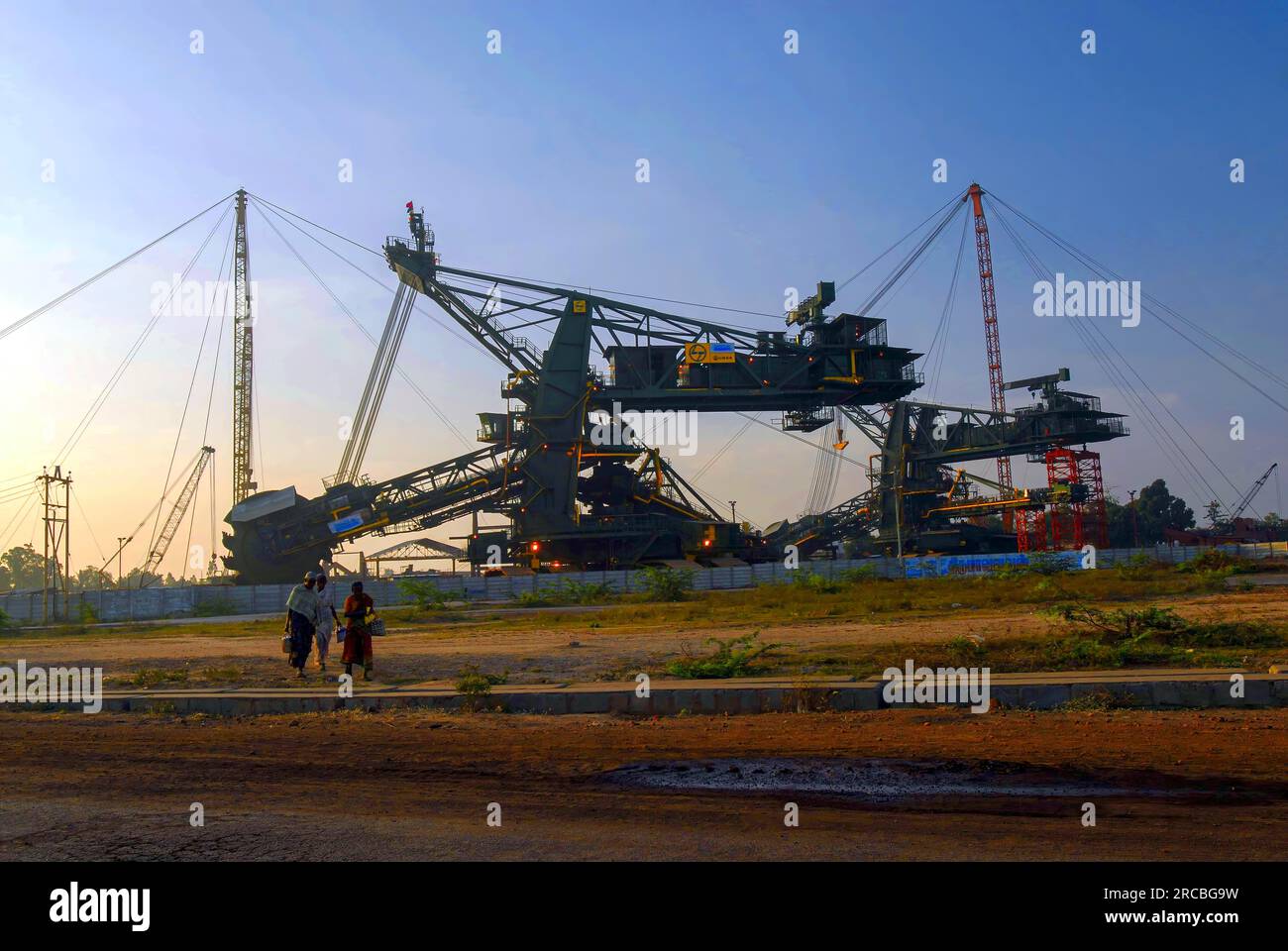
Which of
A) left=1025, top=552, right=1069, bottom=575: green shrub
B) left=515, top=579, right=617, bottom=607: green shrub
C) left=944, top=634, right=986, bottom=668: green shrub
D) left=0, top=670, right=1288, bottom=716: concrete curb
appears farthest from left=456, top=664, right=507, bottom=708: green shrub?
left=1025, top=552, right=1069, bottom=575: green shrub

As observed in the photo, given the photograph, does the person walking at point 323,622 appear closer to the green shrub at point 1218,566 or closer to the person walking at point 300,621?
the person walking at point 300,621

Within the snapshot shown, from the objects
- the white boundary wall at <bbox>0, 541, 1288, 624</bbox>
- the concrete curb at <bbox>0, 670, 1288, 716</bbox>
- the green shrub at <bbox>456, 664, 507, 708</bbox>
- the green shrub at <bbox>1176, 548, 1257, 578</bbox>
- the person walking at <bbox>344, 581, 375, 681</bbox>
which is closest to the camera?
the concrete curb at <bbox>0, 670, 1288, 716</bbox>

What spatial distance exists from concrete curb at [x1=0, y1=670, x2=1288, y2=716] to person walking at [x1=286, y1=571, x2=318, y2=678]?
5.08ft

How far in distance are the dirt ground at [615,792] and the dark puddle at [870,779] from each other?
3.1 inches

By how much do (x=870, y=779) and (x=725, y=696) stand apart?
446 centimetres

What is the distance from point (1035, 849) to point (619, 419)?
50508 mm

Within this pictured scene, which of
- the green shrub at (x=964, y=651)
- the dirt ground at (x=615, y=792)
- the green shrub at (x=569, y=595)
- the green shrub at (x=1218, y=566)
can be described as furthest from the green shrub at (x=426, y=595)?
the green shrub at (x=1218, y=566)

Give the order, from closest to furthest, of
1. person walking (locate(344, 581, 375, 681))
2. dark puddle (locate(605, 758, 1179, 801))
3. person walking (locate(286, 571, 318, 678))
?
1. dark puddle (locate(605, 758, 1179, 801))
2. person walking (locate(344, 581, 375, 681))
3. person walking (locate(286, 571, 318, 678))

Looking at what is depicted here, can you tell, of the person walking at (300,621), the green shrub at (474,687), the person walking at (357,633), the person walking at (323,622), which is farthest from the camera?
the person walking at (323,622)

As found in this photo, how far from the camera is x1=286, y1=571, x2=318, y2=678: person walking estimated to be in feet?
53.1

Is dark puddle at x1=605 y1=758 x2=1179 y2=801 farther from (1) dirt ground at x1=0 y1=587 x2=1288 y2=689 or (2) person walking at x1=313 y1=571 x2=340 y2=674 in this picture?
(2) person walking at x1=313 y1=571 x2=340 y2=674

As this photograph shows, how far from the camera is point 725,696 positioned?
1253 cm

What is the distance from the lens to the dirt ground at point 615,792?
20.4ft
